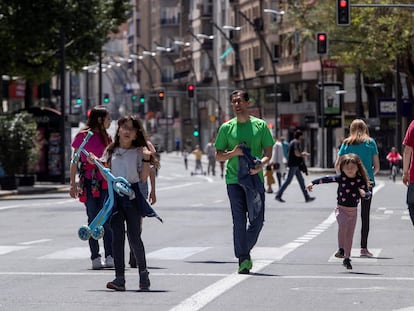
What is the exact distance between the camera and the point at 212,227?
2634cm

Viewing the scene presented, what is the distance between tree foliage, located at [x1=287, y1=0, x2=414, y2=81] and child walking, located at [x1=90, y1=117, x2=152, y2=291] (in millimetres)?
52917

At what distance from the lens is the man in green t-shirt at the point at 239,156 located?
15.7m

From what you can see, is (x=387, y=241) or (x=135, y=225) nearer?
(x=135, y=225)

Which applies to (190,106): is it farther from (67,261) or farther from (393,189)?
(67,261)

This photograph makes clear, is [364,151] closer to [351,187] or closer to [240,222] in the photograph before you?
[351,187]

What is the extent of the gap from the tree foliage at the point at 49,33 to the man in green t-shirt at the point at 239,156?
40.5 metres

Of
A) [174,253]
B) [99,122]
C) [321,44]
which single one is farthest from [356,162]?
[321,44]

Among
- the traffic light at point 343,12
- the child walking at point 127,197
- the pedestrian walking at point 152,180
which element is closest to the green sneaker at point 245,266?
the pedestrian walking at point 152,180

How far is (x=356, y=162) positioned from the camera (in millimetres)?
17016

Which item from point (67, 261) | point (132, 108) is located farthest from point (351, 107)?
point (132, 108)

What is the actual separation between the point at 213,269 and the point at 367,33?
55.8 meters

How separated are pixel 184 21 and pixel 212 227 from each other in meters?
132

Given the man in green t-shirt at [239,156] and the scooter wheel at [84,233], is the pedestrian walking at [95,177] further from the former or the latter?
the scooter wheel at [84,233]

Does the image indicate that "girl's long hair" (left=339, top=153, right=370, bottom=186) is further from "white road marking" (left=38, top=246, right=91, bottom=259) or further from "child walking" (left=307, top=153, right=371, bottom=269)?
Answer: "white road marking" (left=38, top=246, right=91, bottom=259)
